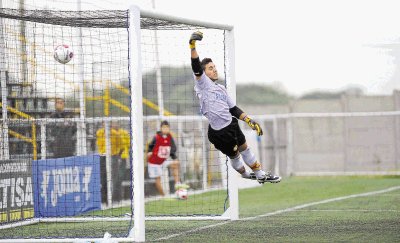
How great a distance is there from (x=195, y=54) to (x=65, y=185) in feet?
18.3

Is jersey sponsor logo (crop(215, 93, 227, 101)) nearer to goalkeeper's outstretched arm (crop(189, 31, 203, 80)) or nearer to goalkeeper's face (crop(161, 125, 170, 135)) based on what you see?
goalkeeper's outstretched arm (crop(189, 31, 203, 80))

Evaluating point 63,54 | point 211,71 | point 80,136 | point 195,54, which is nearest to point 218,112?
point 211,71

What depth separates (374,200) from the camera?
18719mm

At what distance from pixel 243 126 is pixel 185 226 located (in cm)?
1491

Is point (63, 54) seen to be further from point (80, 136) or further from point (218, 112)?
point (80, 136)

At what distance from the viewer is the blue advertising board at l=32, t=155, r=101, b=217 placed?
676 inches

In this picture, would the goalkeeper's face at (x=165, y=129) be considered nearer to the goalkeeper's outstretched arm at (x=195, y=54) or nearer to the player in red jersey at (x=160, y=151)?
the player in red jersey at (x=160, y=151)

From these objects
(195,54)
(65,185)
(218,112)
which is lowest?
(65,185)

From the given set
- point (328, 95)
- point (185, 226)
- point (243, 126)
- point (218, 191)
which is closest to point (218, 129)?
point (185, 226)

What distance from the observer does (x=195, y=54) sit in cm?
1305

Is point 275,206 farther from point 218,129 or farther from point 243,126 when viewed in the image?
point 243,126

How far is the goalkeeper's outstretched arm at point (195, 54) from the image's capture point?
1280cm

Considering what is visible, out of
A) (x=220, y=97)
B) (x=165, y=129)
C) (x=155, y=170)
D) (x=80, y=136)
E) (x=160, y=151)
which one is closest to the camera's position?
(x=220, y=97)

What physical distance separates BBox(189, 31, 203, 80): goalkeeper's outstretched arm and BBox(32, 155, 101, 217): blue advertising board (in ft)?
16.3
